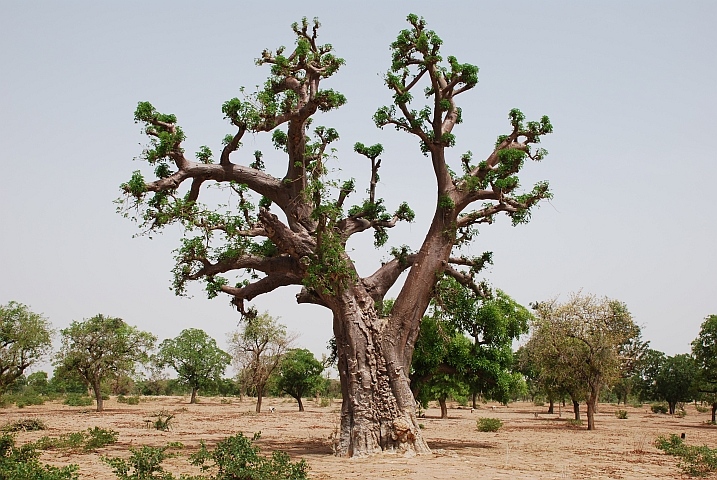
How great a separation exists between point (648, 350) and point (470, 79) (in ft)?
184

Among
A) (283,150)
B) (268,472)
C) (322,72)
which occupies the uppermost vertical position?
(322,72)

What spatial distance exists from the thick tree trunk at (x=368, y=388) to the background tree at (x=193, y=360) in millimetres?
45545

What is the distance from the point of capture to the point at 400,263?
589 inches

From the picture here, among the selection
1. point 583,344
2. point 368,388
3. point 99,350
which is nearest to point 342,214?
point 368,388

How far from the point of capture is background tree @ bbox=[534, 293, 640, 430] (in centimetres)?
2459

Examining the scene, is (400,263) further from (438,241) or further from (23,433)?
(23,433)

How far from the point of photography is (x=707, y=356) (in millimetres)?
34688

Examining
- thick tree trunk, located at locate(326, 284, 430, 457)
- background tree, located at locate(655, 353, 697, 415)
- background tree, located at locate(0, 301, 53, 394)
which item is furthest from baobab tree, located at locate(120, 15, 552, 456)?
background tree, located at locate(655, 353, 697, 415)

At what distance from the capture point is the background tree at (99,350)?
36.3 m

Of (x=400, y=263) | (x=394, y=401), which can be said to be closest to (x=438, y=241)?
(x=400, y=263)

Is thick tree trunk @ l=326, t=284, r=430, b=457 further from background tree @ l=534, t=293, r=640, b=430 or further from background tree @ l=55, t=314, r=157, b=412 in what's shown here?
background tree @ l=55, t=314, r=157, b=412

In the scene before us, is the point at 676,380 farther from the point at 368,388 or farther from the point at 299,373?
the point at 368,388

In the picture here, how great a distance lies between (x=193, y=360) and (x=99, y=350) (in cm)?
1989

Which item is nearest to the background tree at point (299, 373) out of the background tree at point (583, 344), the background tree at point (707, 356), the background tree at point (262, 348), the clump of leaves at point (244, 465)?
the background tree at point (262, 348)
